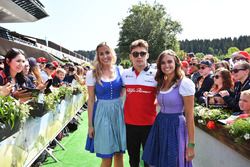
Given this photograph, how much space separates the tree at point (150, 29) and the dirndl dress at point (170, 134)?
61.1 metres

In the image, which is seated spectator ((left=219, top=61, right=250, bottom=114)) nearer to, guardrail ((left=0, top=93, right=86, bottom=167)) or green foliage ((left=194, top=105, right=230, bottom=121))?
green foliage ((left=194, top=105, right=230, bottom=121))

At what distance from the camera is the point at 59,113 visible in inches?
281

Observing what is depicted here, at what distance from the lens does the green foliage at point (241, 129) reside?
3251 mm

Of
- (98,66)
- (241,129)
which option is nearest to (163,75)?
(98,66)

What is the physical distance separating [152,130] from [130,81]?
2.27 ft

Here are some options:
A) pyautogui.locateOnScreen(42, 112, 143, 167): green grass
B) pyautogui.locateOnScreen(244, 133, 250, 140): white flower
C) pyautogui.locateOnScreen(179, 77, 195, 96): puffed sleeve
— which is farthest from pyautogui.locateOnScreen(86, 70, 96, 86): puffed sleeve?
pyautogui.locateOnScreen(42, 112, 143, 167): green grass

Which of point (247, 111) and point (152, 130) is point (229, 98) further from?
point (152, 130)

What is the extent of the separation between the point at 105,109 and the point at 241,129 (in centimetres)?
167

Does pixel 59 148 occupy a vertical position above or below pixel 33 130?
below

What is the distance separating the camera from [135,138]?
14.0 ft

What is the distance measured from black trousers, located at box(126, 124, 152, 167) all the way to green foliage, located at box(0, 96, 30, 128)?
1.33 m

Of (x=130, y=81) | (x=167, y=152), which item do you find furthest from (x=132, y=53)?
(x=167, y=152)

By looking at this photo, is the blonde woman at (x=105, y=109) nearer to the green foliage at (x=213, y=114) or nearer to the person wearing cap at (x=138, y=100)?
the person wearing cap at (x=138, y=100)

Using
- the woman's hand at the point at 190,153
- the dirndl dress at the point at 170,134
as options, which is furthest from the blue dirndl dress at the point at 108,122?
the woman's hand at the point at 190,153
